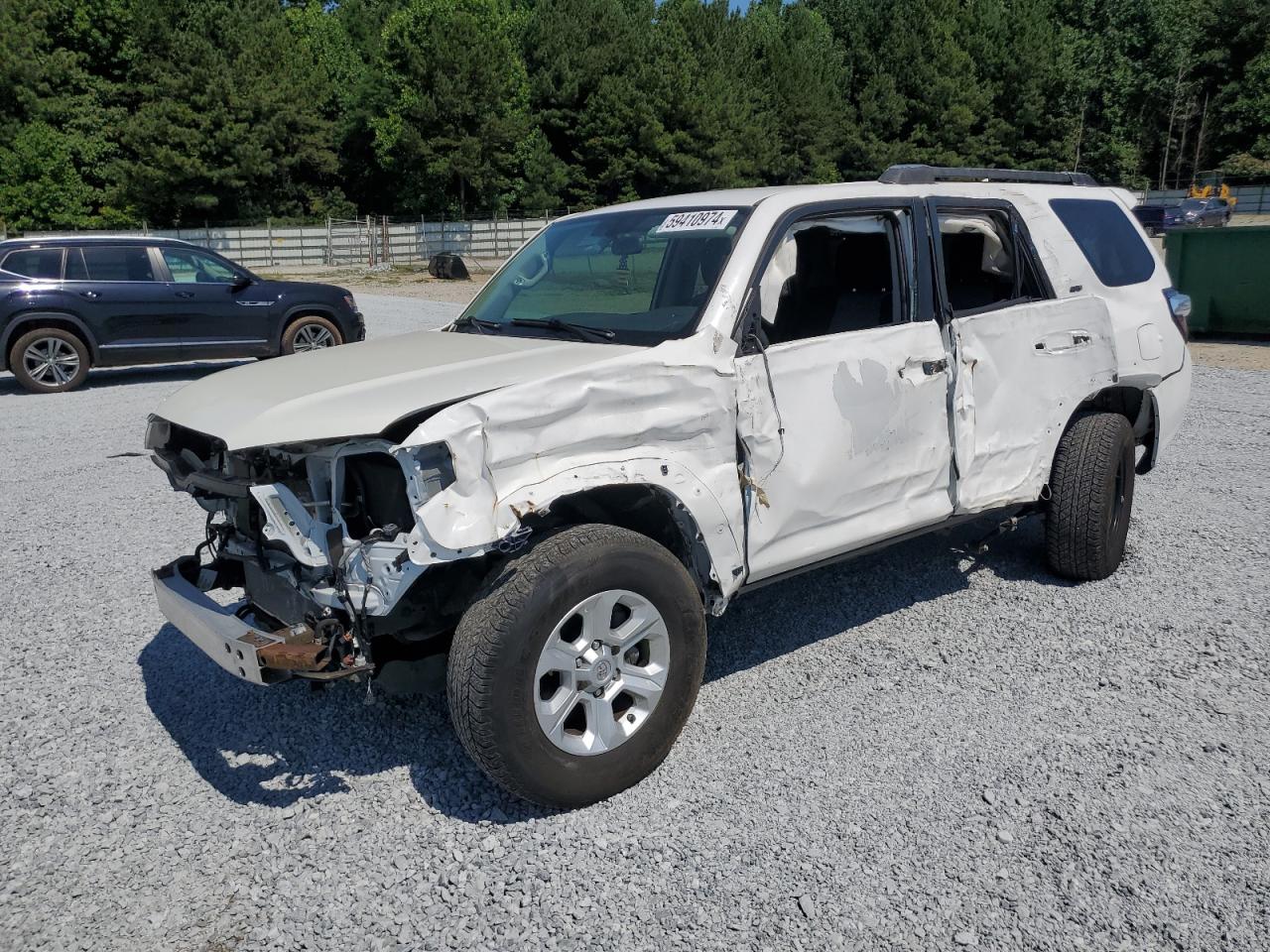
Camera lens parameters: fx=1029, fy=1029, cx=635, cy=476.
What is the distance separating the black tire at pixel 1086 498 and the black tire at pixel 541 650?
246 centimetres

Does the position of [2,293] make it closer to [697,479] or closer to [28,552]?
[28,552]

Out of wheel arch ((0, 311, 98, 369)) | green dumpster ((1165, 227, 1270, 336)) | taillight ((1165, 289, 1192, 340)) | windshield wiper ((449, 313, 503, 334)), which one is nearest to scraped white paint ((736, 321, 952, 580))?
windshield wiper ((449, 313, 503, 334))

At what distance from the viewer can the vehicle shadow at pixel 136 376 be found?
1284cm

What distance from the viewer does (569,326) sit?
159 inches

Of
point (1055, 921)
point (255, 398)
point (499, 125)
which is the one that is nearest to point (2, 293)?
point (255, 398)

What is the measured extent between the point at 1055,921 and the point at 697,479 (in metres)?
1.66

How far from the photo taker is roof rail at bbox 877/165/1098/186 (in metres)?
4.60

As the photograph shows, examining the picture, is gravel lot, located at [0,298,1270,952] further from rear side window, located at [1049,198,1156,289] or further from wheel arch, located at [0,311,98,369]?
wheel arch, located at [0,311,98,369]

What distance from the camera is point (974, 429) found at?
4570mm

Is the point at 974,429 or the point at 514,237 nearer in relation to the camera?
the point at 974,429

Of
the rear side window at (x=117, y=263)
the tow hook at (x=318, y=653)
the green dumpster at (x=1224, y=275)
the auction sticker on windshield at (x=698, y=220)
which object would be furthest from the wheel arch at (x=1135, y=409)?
the rear side window at (x=117, y=263)

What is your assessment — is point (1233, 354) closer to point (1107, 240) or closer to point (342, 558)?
point (1107, 240)

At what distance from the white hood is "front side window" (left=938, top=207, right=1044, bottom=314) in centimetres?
202

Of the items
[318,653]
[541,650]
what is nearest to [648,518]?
[541,650]
